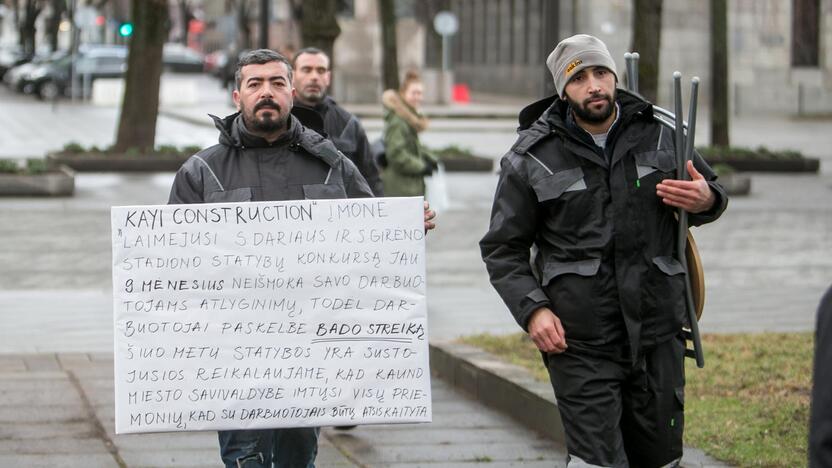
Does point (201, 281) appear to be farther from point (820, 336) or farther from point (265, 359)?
point (820, 336)

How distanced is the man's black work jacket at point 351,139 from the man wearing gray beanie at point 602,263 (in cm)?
314

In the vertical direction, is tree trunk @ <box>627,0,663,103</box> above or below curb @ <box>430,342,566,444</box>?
above

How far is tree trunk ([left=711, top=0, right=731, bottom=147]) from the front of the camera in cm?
2469

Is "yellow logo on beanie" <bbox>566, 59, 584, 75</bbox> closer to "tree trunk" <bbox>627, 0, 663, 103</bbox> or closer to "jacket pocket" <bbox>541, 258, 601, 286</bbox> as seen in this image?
"jacket pocket" <bbox>541, 258, 601, 286</bbox>

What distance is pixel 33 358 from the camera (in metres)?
9.13

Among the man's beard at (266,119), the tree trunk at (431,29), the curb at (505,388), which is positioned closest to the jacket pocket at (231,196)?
the man's beard at (266,119)

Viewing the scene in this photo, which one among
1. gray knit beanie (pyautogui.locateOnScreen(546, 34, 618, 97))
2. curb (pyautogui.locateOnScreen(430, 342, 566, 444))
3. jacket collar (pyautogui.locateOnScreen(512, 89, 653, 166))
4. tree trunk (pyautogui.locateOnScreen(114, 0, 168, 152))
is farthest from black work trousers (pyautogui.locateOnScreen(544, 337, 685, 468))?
tree trunk (pyautogui.locateOnScreen(114, 0, 168, 152))

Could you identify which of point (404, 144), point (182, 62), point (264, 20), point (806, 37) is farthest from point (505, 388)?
point (182, 62)

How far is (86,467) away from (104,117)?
35.7 meters

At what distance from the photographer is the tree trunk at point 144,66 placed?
23688 millimetres

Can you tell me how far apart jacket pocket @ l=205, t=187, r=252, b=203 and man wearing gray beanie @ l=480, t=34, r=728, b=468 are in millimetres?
869

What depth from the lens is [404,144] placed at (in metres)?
11.0

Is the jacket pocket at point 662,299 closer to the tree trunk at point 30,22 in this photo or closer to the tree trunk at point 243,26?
the tree trunk at point 243,26

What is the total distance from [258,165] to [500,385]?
3.29 metres
